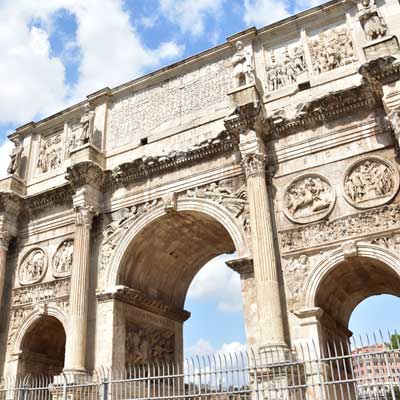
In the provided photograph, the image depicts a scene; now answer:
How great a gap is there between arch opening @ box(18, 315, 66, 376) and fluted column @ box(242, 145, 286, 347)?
644cm

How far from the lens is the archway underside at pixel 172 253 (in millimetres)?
13203

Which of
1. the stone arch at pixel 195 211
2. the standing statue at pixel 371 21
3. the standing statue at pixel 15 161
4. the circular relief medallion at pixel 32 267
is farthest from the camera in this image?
the standing statue at pixel 15 161

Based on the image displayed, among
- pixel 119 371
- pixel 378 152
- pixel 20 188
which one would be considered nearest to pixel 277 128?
pixel 378 152

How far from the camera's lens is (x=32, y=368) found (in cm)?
1403

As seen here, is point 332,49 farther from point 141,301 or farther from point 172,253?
point 141,301

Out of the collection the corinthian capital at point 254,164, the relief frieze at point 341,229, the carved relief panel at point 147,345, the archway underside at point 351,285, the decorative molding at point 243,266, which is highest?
the corinthian capital at point 254,164

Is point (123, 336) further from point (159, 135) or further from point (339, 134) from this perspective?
point (339, 134)

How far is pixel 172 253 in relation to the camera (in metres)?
14.4

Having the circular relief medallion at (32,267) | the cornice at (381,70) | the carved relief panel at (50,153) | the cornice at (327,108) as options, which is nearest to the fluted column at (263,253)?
the cornice at (327,108)

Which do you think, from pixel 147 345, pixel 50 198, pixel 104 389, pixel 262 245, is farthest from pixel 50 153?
pixel 104 389

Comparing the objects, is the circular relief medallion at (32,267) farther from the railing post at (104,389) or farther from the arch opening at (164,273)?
the railing post at (104,389)

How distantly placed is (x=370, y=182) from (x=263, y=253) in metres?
2.65

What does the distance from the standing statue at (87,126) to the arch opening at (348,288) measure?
7656 millimetres

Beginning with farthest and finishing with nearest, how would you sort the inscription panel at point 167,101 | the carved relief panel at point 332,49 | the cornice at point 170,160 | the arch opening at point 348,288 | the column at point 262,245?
the inscription panel at point 167,101 < the cornice at point 170,160 < the carved relief panel at point 332,49 < the arch opening at point 348,288 < the column at point 262,245
